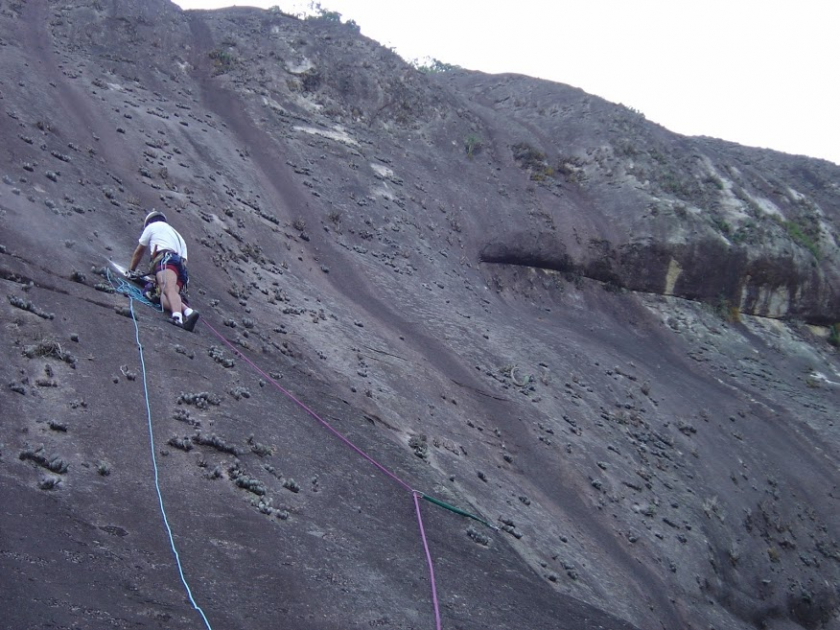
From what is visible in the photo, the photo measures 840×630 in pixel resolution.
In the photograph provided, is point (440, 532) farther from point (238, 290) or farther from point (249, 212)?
point (249, 212)

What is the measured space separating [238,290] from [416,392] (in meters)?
3.90

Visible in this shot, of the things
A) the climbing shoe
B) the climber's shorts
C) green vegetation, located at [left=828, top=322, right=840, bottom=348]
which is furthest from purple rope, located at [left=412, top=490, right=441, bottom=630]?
green vegetation, located at [left=828, top=322, right=840, bottom=348]

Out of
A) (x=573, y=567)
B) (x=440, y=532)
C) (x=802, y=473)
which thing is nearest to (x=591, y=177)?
(x=802, y=473)

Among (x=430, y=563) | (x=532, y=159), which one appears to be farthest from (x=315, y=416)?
(x=532, y=159)

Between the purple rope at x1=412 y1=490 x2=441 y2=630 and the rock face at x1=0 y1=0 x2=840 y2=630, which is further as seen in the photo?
the purple rope at x1=412 y1=490 x2=441 y2=630

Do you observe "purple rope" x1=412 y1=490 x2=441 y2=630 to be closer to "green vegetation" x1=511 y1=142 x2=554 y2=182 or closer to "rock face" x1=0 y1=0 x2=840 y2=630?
"rock face" x1=0 y1=0 x2=840 y2=630

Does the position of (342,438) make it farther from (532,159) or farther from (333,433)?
(532,159)

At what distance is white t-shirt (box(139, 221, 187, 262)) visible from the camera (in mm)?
11583

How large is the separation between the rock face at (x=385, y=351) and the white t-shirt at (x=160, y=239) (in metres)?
0.81

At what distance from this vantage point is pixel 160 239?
1163 centimetres

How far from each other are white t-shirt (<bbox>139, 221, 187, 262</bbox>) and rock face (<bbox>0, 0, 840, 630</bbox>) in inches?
32.0

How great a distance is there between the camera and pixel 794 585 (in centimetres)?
1738

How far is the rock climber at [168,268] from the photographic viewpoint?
11016 millimetres

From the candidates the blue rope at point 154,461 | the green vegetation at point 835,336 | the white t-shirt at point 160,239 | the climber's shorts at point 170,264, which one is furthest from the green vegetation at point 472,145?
the blue rope at point 154,461
